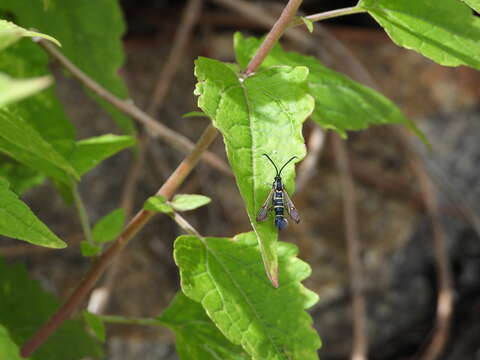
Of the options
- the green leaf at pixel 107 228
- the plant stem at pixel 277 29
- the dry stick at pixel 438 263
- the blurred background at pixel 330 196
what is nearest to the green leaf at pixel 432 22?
the plant stem at pixel 277 29

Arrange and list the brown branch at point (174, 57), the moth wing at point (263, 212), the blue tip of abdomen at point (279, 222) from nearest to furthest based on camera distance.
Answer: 1. the moth wing at point (263, 212)
2. the blue tip of abdomen at point (279, 222)
3. the brown branch at point (174, 57)

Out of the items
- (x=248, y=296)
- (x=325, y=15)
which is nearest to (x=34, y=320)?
(x=248, y=296)

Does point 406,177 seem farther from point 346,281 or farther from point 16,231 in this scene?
point 16,231

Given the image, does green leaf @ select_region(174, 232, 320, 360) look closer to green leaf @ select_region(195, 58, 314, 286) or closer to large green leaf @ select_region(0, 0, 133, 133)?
green leaf @ select_region(195, 58, 314, 286)

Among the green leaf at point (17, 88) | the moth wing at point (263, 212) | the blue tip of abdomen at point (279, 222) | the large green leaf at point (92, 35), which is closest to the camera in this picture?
the green leaf at point (17, 88)

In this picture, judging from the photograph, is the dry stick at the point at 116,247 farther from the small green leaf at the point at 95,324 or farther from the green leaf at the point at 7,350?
the green leaf at the point at 7,350
